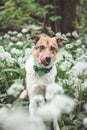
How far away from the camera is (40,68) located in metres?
4.96

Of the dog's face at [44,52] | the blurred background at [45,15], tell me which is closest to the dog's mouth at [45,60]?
the dog's face at [44,52]

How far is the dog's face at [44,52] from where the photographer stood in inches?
184

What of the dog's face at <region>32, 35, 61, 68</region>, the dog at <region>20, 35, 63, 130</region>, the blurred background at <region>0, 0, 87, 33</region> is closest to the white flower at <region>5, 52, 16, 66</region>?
the dog at <region>20, 35, 63, 130</region>

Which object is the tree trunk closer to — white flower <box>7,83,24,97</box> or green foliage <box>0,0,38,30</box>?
green foliage <box>0,0,38,30</box>

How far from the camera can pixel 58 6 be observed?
10227 millimetres

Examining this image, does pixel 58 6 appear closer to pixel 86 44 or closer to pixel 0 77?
pixel 86 44

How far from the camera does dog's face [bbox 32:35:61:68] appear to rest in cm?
468

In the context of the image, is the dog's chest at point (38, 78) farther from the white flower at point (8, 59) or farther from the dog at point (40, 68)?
the white flower at point (8, 59)

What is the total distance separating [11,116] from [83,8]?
10.9m

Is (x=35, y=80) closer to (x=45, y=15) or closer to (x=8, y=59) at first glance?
(x=8, y=59)

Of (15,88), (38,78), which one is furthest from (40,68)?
(15,88)

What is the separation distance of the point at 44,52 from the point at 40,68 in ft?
→ 1.06

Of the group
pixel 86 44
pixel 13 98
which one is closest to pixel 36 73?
pixel 13 98

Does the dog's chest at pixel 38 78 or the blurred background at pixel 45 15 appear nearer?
the dog's chest at pixel 38 78
